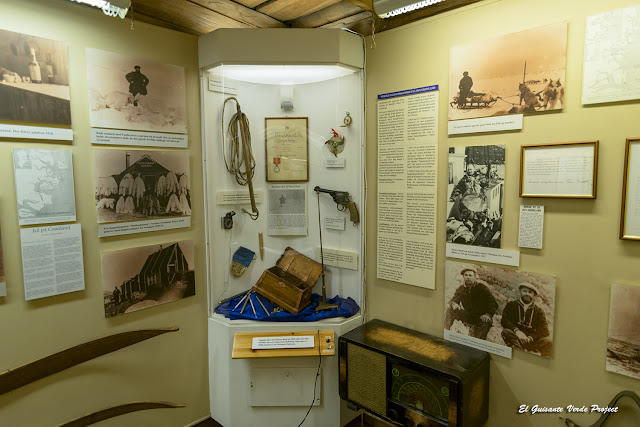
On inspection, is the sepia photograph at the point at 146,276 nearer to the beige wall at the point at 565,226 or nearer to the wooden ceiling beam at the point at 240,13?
the wooden ceiling beam at the point at 240,13

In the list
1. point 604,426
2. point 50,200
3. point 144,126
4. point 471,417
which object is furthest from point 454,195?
point 50,200

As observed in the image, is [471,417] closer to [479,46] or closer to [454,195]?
[454,195]

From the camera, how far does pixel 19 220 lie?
1.90m

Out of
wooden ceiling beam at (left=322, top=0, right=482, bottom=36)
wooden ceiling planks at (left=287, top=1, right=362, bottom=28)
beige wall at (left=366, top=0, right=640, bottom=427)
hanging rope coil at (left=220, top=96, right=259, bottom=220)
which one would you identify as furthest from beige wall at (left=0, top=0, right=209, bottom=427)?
beige wall at (left=366, top=0, right=640, bottom=427)

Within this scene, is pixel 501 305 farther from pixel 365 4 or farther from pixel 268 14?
pixel 268 14

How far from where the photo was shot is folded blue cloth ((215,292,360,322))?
2.54 m

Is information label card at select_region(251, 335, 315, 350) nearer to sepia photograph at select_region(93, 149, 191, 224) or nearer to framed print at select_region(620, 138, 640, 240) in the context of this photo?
sepia photograph at select_region(93, 149, 191, 224)

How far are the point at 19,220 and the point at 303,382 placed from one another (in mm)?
1879

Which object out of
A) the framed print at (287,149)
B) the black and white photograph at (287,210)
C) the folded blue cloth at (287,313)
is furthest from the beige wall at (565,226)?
the black and white photograph at (287,210)

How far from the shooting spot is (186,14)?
92.4 inches

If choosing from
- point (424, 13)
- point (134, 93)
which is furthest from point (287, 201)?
point (424, 13)

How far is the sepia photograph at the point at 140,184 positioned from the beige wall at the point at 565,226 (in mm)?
1658

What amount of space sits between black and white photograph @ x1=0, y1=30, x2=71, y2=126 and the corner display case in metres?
0.81

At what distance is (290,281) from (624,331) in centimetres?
194
